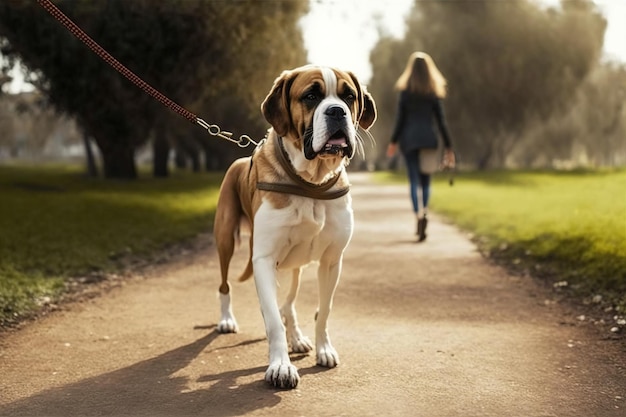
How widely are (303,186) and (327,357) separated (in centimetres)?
109

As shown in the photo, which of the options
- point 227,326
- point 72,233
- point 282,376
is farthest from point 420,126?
point 282,376

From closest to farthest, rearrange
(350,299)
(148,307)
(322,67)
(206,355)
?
(322,67)
(206,355)
(148,307)
(350,299)

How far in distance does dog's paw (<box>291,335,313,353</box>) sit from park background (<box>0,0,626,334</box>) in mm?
1416

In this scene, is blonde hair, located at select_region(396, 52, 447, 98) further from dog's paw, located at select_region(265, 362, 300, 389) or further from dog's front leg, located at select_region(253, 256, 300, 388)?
dog's paw, located at select_region(265, 362, 300, 389)

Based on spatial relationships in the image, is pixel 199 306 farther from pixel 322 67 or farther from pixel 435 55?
pixel 435 55

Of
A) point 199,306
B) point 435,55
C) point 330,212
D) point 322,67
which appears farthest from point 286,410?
point 435,55

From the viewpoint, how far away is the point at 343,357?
15.4 feet

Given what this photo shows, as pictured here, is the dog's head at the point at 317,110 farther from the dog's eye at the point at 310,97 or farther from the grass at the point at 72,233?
the grass at the point at 72,233

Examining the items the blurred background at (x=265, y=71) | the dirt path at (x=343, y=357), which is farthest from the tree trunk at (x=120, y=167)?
the dirt path at (x=343, y=357)

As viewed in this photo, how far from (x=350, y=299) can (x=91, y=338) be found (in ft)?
8.28

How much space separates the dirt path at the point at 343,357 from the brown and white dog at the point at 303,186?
36 centimetres

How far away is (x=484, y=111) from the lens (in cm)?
3844

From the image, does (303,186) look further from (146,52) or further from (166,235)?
(146,52)

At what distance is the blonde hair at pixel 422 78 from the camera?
10992 millimetres
